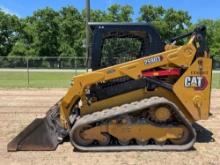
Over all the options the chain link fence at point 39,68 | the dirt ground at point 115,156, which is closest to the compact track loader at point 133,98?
the dirt ground at point 115,156

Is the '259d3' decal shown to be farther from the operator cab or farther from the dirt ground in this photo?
the dirt ground

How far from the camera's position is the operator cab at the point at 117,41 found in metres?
8.88

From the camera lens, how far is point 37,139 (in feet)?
27.7

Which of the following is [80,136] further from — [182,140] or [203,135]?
[203,135]

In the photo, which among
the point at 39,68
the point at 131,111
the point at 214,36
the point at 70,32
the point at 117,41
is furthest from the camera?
A: the point at 214,36

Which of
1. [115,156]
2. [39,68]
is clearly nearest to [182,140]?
[115,156]

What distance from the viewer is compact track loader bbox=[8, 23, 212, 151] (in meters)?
8.25

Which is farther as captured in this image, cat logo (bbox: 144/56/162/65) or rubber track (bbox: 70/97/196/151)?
cat logo (bbox: 144/56/162/65)

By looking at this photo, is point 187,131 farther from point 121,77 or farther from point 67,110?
point 67,110

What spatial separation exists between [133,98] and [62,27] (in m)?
52.8

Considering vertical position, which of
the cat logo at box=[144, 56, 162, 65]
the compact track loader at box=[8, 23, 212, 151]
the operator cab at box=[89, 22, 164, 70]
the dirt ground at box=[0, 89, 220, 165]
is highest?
the operator cab at box=[89, 22, 164, 70]

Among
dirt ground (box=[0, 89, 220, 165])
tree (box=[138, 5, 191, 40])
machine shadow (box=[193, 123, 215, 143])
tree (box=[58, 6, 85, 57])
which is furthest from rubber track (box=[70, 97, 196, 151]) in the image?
tree (box=[138, 5, 191, 40])

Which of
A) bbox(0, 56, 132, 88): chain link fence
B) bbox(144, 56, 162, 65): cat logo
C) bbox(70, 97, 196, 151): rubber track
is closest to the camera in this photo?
bbox(70, 97, 196, 151): rubber track

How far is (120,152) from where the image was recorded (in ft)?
26.7
